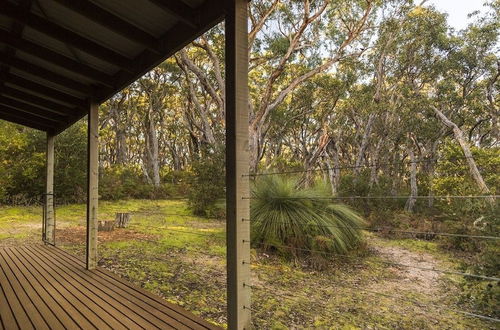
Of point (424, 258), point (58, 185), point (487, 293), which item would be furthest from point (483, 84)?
point (58, 185)

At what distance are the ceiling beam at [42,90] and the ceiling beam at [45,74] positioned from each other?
343 mm

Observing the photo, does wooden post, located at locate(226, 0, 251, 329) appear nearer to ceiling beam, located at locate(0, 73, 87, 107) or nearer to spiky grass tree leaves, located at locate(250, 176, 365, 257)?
ceiling beam, located at locate(0, 73, 87, 107)

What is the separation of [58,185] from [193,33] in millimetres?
10864

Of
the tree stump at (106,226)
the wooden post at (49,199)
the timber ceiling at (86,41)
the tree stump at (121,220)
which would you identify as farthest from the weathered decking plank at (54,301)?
the tree stump at (121,220)

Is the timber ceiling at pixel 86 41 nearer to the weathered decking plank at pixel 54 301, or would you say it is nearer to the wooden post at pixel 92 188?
the wooden post at pixel 92 188

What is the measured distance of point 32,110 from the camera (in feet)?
14.4

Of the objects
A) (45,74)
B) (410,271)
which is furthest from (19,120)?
(410,271)

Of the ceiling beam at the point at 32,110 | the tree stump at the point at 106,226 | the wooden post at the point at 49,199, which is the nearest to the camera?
the ceiling beam at the point at 32,110

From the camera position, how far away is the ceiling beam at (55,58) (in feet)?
8.59

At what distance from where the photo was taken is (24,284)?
9.99ft

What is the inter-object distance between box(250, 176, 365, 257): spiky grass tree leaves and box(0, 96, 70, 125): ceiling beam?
129 inches

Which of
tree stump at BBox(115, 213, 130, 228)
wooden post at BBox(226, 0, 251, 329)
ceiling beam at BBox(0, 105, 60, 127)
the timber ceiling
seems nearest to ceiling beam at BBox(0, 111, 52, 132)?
ceiling beam at BBox(0, 105, 60, 127)

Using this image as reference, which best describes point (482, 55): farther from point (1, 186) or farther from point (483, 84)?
point (1, 186)

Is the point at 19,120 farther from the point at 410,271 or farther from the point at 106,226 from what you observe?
the point at 410,271
